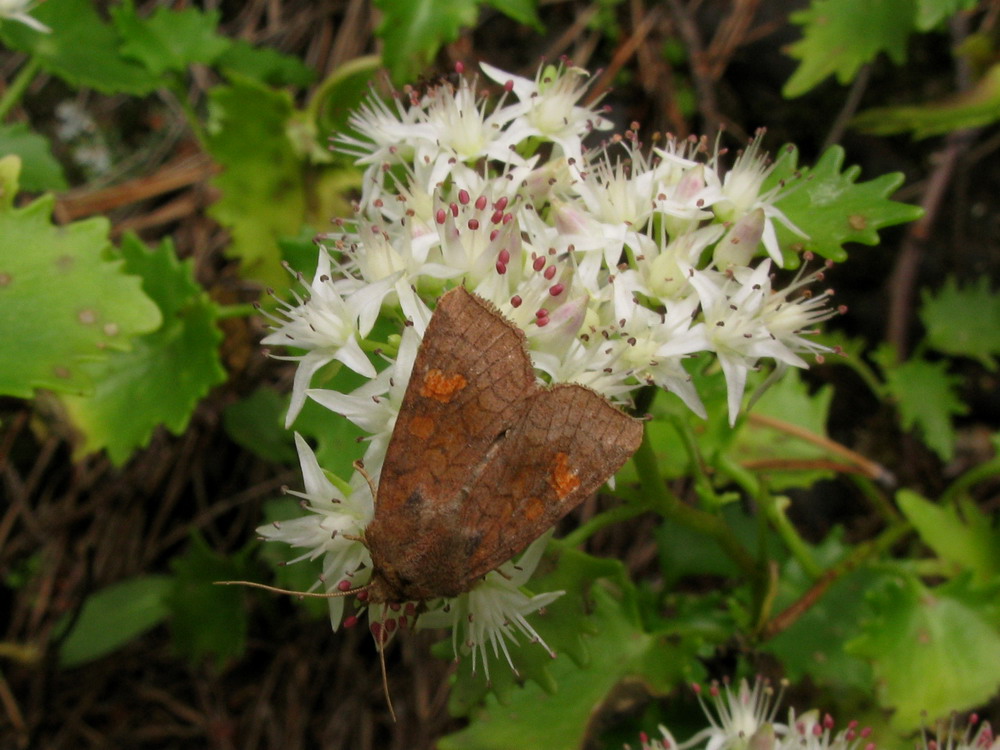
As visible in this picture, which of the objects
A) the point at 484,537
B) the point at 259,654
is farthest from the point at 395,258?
the point at 259,654

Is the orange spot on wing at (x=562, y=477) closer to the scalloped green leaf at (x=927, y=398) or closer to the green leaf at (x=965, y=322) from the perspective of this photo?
the scalloped green leaf at (x=927, y=398)

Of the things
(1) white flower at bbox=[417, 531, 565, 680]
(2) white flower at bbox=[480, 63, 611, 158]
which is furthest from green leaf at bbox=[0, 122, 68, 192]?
(1) white flower at bbox=[417, 531, 565, 680]

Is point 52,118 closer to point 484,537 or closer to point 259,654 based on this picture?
point 259,654

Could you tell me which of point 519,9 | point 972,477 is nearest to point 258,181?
point 519,9

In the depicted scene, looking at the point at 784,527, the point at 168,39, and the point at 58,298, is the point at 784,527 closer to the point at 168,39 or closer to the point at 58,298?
the point at 58,298

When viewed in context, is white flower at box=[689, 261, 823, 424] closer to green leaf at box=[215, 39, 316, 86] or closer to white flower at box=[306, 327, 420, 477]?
white flower at box=[306, 327, 420, 477]

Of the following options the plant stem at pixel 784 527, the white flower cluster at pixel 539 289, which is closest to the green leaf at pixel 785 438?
the plant stem at pixel 784 527
